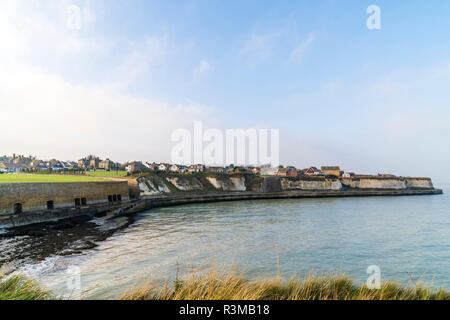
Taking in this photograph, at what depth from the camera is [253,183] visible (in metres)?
87.4

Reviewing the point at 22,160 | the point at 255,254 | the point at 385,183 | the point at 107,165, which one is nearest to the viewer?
the point at 255,254

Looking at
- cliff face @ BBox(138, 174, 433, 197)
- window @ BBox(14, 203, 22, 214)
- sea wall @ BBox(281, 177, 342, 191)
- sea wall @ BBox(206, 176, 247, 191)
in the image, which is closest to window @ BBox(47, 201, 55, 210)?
window @ BBox(14, 203, 22, 214)

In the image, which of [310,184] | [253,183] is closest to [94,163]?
[253,183]

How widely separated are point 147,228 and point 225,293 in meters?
21.6

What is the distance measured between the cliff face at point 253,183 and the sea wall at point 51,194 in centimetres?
2349

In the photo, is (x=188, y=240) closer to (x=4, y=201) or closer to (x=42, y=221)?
(x=42, y=221)

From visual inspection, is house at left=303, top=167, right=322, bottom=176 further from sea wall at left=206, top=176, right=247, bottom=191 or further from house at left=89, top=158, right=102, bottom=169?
house at left=89, top=158, right=102, bottom=169

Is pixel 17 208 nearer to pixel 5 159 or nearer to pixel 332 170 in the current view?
pixel 332 170

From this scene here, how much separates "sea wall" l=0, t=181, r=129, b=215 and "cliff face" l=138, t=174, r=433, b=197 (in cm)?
2349

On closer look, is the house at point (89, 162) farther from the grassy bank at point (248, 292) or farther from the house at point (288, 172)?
the grassy bank at point (248, 292)

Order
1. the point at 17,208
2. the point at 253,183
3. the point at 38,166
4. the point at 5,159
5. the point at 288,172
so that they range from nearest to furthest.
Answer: the point at 17,208 → the point at 253,183 → the point at 38,166 → the point at 288,172 → the point at 5,159

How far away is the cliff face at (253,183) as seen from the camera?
67981 millimetres

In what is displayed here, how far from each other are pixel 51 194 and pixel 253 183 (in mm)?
65823

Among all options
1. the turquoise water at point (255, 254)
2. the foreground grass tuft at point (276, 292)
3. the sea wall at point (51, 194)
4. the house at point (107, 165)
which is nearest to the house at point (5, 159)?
the house at point (107, 165)
